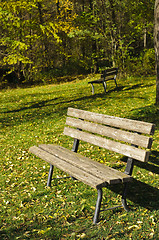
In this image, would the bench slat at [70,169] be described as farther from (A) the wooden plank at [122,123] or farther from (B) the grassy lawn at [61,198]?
(A) the wooden plank at [122,123]

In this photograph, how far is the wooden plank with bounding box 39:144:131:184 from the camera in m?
3.17

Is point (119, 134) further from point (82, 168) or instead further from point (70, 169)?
point (70, 169)

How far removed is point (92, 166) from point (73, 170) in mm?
307

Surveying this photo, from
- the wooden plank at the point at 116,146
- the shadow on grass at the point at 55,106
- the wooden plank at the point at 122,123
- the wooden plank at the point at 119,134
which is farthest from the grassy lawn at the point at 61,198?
the shadow on grass at the point at 55,106

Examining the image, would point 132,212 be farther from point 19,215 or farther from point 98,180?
point 19,215

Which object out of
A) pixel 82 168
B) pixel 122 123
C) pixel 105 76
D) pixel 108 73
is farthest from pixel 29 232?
pixel 108 73

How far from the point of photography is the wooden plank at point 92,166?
3166 mm

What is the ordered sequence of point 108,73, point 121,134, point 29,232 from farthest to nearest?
point 108,73
point 121,134
point 29,232

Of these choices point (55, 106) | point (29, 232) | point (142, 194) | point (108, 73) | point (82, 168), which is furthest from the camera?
point (108, 73)

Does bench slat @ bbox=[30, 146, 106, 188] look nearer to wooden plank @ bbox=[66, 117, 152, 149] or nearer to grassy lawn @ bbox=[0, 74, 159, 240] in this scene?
grassy lawn @ bbox=[0, 74, 159, 240]

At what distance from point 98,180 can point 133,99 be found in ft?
24.5

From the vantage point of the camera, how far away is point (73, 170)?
11.4 ft

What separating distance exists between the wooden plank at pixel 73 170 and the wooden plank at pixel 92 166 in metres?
0.06

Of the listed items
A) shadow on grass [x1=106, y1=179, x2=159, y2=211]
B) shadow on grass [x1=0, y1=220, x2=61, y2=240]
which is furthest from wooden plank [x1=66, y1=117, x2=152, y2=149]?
shadow on grass [x1=0, y1=220, x2=61, y2=240]
